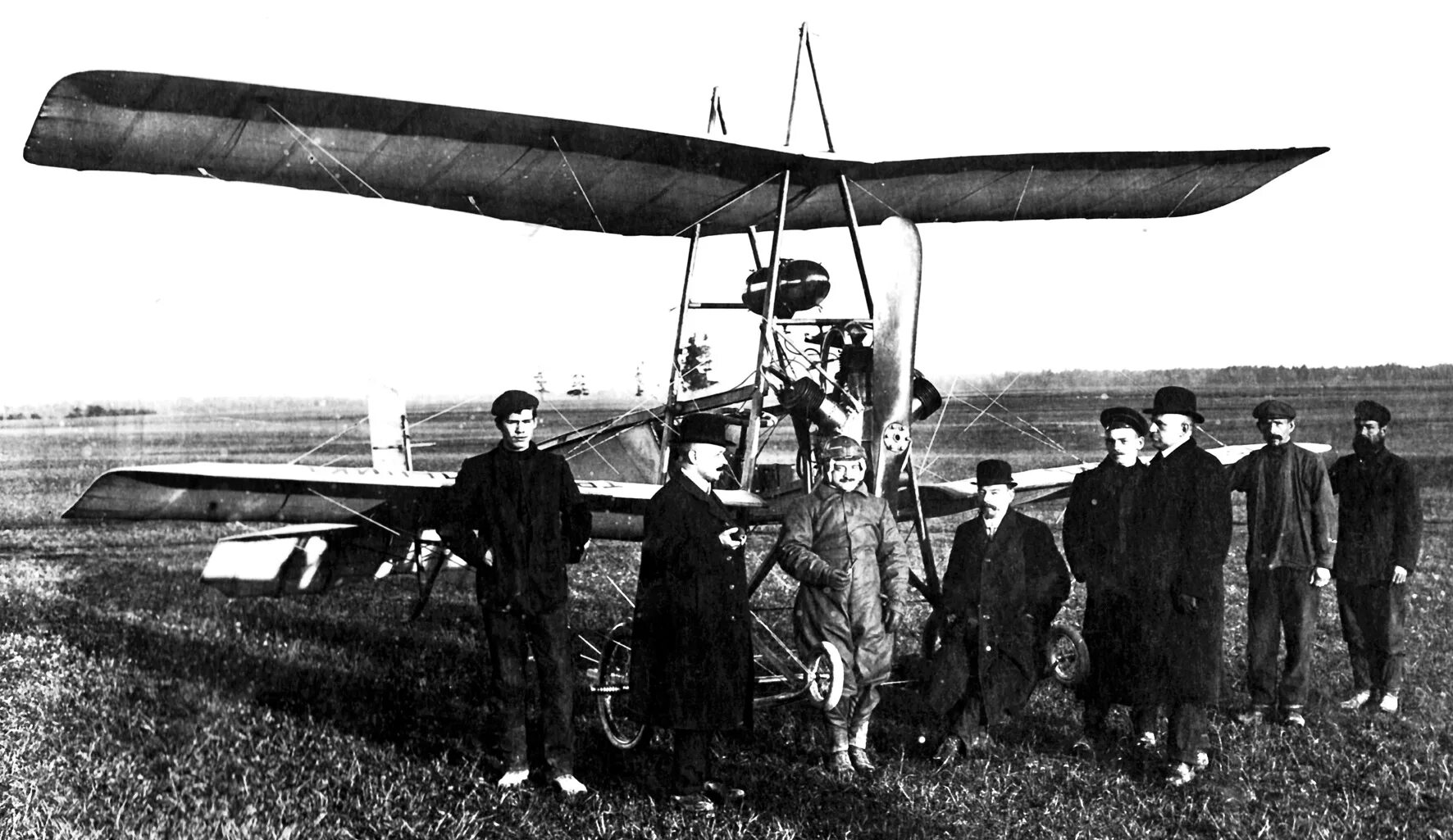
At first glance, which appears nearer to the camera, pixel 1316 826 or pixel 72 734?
pixel 1316 826

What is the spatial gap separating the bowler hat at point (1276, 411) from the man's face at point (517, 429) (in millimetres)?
4174

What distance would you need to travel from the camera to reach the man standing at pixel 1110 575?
491 centimetres

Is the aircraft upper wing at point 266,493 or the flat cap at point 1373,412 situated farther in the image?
the flat cap at point 1373,412

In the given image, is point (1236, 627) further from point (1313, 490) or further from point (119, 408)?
point (119, 408)

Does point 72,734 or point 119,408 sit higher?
point 119,408

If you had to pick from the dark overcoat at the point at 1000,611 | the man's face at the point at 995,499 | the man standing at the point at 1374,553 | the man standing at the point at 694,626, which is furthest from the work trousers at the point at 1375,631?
the man standing at the point at 694,626

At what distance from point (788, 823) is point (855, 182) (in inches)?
161

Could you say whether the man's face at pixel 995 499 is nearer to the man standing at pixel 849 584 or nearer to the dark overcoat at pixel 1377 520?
the man standing at pixel 849 584

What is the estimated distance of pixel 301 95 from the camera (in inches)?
177

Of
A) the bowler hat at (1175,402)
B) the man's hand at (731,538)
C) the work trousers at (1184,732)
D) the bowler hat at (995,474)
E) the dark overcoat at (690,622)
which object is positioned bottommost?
the work trousers at (1184,732)

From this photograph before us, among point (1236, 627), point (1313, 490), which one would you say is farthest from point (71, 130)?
point (1236, 627)

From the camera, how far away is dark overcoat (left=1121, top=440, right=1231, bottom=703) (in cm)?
465

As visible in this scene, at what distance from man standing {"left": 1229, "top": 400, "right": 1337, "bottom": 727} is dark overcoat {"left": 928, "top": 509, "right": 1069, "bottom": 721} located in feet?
4.68

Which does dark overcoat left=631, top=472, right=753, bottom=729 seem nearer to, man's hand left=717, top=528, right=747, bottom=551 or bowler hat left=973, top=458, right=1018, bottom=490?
man's hand left=717, top=528, right=747, bottom=551
